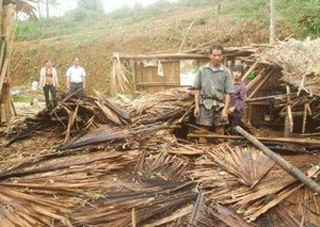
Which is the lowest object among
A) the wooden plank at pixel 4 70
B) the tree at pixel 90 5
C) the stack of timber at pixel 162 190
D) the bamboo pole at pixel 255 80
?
the stack of timber at pixel 162 190

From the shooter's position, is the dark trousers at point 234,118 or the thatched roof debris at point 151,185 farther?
the dark trousers at point 234,118

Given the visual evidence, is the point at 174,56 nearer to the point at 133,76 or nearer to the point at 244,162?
the point at 133,76

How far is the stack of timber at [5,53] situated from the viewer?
258 inches

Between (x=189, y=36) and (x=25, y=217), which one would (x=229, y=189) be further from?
(x=189, y=36)

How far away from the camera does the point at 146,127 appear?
17.3 feet

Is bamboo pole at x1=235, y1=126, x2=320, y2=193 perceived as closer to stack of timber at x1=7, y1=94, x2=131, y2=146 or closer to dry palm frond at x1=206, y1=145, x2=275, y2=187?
dry palm frond at x1=206, y1=145, x2=275, y2=187

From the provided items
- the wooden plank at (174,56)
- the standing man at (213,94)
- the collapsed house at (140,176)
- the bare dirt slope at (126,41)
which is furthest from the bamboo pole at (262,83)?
the bare dirt slope at (126,41)

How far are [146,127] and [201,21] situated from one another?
1215 cm

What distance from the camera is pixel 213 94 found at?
5.04m

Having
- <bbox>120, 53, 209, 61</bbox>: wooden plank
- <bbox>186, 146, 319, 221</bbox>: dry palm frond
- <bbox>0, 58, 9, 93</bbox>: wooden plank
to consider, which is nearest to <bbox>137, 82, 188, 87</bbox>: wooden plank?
<bbox>120, 53, 209, 61</bbox>: wooden plank

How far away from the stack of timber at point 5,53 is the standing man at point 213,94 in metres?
3.62

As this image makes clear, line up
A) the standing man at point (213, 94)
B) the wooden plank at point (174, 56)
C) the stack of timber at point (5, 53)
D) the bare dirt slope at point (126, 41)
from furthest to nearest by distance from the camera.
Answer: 1. the bare dirt slope at point (126, 41)
2. the wooden plank at point (174, 56)
3. the stack of timber at point (5, 53)
4. the standing man at point (213, 94)

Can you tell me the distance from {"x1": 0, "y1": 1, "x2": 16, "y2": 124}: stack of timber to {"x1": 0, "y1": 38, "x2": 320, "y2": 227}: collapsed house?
144 centimetres

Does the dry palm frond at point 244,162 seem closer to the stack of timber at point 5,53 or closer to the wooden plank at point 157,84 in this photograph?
the stack of timber at point 5,53
